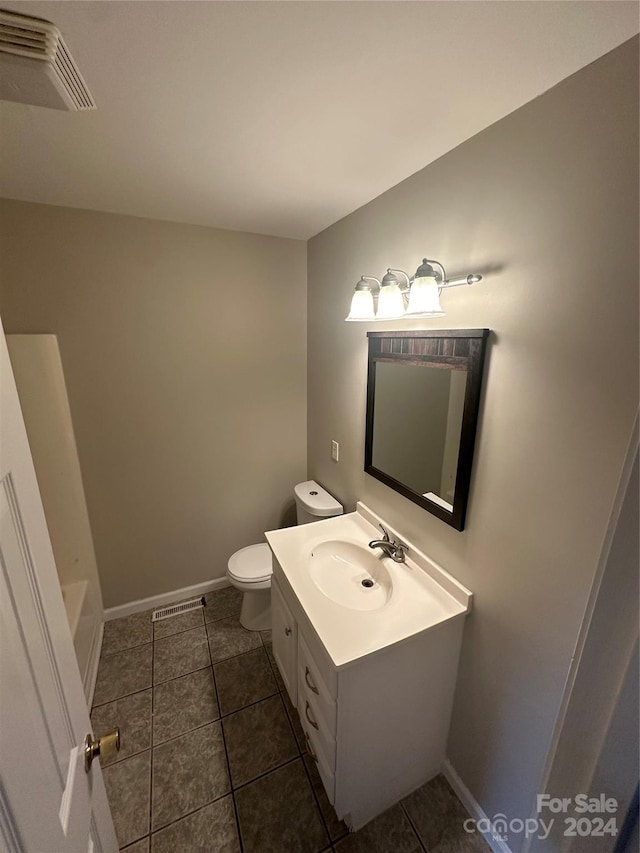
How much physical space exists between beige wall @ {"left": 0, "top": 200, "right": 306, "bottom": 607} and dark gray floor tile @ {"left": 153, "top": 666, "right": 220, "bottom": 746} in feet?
2.09

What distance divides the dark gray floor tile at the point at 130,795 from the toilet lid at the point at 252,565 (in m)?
0.79

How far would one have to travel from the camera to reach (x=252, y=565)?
2.02 meters

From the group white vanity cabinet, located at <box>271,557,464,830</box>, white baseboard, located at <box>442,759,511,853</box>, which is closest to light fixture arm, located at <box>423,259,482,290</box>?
white vanity cabinet, located at <box>271,557,464,830</box>

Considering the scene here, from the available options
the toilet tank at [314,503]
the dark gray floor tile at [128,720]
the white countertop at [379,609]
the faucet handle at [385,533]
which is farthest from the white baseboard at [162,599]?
the faucet handle at [385,533]

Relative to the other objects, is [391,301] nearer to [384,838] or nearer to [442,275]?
[442,275]

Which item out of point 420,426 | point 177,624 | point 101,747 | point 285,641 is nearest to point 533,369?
point 420,426

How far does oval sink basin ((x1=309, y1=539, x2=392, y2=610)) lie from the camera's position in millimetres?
1370

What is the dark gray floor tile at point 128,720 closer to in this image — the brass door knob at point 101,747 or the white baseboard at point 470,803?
the brass door knob at point 101,747

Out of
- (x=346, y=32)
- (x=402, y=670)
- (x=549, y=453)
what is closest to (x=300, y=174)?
(x=346, y=32)

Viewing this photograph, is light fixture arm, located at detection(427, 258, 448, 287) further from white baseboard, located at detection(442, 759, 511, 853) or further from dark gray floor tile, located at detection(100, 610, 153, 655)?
dark gray floor tile, located at detection(100, 610, 153, 655)

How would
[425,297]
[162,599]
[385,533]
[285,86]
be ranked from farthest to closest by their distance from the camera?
1. [162,599]
2. [385,533]
3. [425,297]
4. [285,86]

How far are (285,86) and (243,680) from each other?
7.77ft

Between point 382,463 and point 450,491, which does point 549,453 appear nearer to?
point 450,491

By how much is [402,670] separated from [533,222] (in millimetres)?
1411
